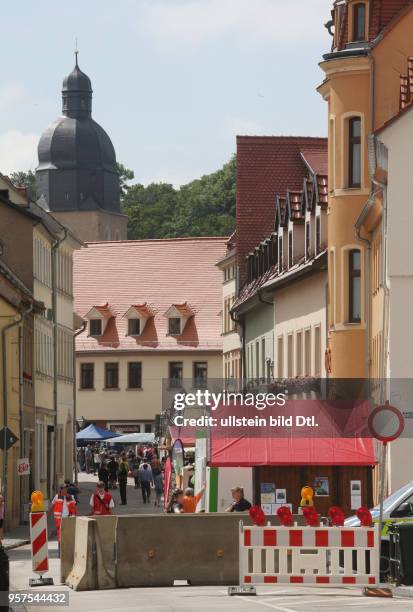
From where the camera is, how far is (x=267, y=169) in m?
74.9

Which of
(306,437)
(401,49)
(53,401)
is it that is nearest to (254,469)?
(306,437)

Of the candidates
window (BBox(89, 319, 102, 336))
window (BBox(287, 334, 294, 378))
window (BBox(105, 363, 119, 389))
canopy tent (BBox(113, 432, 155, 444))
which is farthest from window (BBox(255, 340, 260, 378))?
window (BBox(89, 319, 102, 336))

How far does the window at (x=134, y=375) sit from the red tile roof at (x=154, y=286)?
1100 mm

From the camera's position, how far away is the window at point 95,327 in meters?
114

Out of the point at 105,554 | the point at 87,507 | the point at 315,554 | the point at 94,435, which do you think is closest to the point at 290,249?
the point at 87,507

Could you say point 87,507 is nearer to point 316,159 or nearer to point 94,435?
point 316,159

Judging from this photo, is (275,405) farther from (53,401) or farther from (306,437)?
(53,401)

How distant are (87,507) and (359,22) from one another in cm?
2230

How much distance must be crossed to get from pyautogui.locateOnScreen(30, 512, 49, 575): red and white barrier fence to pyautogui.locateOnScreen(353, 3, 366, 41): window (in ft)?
74.1

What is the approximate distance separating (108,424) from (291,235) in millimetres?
51072

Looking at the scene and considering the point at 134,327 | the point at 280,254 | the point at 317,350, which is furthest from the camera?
the point at 134,327

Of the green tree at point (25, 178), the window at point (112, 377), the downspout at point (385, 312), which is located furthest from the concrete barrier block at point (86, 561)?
the green tree at point (25, 178)

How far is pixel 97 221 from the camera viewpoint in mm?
154250

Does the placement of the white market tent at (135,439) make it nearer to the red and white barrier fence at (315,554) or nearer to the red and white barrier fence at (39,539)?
the red and white barrier fence at (39,539)
